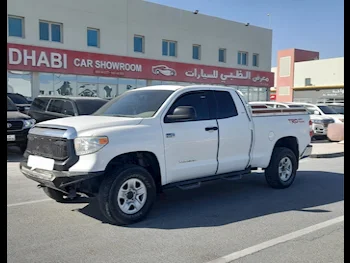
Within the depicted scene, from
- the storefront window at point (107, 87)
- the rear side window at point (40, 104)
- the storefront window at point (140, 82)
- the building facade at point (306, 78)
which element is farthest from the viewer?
the building facade at point (306, 78)

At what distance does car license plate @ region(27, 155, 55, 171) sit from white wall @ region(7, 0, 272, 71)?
54.8 ft

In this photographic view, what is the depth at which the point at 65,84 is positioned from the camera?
2159 centimetres

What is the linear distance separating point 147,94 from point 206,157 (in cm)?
142

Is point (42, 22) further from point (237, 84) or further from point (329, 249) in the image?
point (329, 249)

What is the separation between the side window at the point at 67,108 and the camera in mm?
10549

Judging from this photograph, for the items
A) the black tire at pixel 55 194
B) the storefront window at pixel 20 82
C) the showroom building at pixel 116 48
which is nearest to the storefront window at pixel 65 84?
the showroom building at pixel 116 48

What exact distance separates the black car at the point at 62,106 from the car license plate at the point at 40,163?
5334mm

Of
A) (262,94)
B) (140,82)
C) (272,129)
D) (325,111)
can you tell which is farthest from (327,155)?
(262,94)

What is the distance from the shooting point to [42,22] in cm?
2058

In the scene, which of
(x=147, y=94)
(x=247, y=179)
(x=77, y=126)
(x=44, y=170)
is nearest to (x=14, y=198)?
(x=44, y=170)

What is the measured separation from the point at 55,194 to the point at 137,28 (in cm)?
2047

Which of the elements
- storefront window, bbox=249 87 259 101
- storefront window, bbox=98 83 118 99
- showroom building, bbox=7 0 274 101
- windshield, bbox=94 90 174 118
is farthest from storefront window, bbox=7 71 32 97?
storefront window, bbox=249 87 259 101

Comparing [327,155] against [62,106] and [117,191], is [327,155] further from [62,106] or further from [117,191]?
[117,191]

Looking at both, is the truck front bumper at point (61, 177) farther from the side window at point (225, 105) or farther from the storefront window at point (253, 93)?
the storefront window at point (253, 93)
